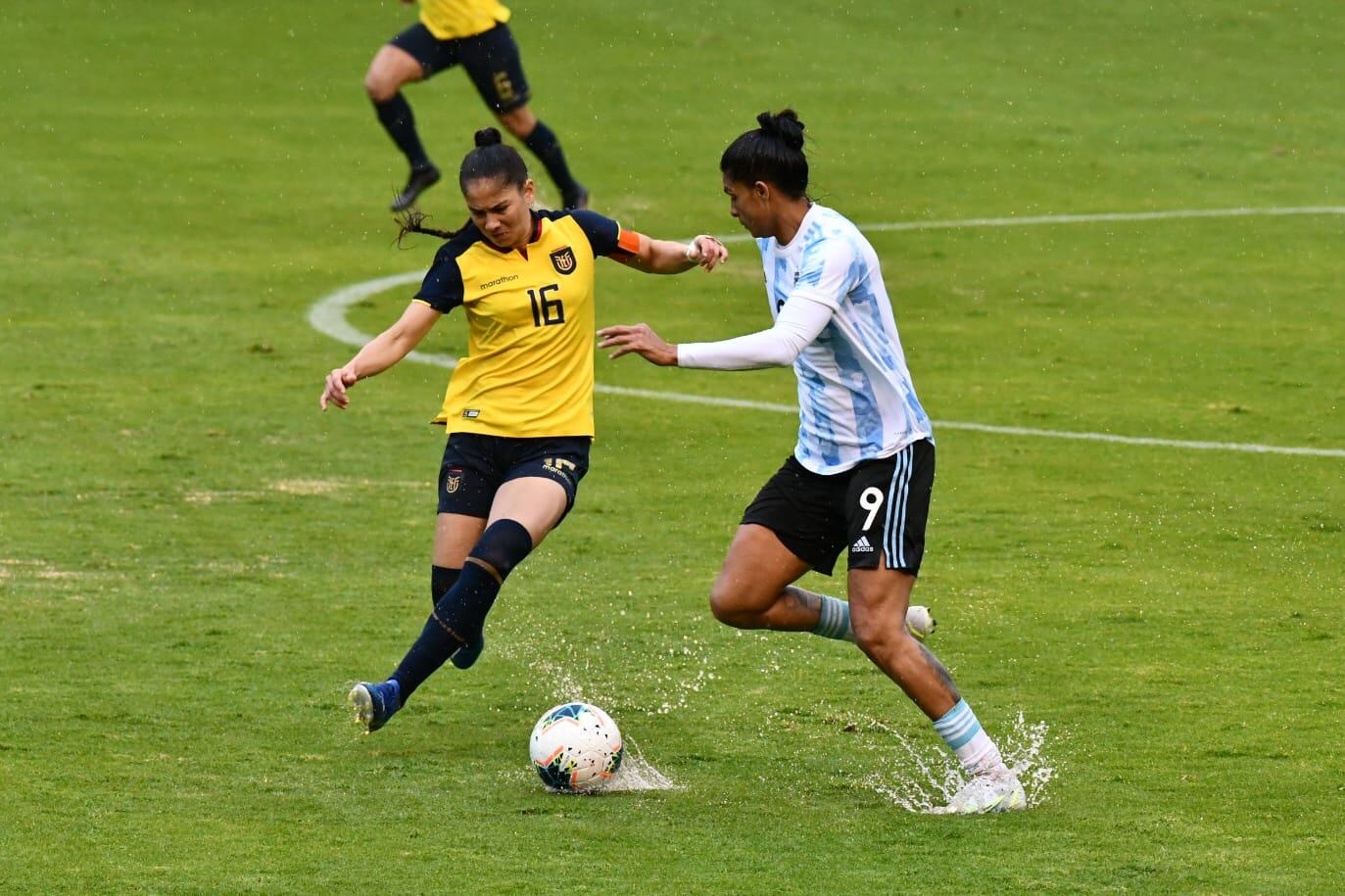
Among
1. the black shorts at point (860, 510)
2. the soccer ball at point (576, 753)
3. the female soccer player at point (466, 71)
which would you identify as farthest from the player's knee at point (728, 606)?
the female soccer player at point (466, 71)

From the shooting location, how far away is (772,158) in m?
6.97

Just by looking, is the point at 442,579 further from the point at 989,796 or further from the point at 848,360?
the point at 989,796

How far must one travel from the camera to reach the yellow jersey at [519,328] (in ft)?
26.1

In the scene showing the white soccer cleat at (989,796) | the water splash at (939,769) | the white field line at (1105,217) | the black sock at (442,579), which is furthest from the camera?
the white field line at (1105,217)

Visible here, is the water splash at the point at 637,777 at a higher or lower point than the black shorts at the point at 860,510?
lower

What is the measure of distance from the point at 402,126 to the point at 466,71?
79cm

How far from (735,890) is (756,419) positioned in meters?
8.58

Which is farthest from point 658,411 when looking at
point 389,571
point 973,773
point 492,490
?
point 973,773

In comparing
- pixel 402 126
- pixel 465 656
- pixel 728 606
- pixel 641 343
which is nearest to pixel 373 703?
pixel 465 656

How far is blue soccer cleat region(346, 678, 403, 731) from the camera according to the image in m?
7.39

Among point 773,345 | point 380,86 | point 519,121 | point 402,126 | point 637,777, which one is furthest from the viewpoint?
point 402,126

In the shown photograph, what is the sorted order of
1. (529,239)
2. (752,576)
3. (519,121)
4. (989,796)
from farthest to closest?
(519,121) < (529,239) < (752,576) < (989,796)

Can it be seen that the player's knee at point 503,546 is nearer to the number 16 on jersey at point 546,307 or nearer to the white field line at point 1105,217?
Answer: the number 16 on jersey at point 546,307

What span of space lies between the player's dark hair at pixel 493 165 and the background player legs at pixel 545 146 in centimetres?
904
